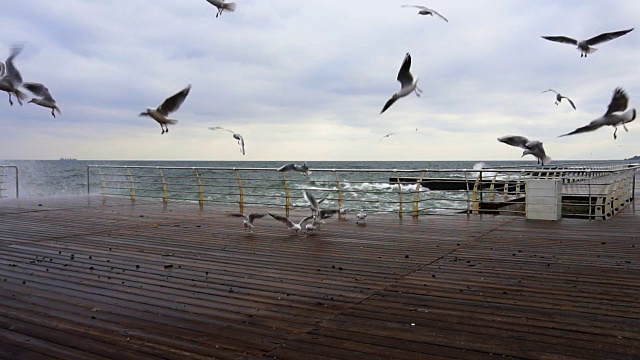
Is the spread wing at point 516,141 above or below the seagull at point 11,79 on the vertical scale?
below

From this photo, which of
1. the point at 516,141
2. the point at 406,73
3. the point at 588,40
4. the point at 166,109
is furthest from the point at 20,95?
the point at 588,40

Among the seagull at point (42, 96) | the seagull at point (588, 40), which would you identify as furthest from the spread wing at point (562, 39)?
the seagull at point (42, 96)

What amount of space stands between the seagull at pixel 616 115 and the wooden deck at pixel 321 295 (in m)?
1.30

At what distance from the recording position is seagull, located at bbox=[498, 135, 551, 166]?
4438mm

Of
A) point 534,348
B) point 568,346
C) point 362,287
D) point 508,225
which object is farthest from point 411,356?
point 508,225

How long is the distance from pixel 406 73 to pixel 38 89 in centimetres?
363

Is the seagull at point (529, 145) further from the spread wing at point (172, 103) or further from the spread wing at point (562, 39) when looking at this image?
the spread wing at point (172, 103)

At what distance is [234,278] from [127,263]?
1426 mm

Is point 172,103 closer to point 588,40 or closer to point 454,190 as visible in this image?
point 588,40

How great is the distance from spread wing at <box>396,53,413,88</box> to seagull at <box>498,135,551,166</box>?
0.97 meters

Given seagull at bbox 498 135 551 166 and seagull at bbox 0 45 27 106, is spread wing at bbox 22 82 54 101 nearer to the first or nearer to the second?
seagull at bbox 0 45 27 106

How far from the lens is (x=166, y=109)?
511cm

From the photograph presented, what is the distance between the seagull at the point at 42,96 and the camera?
4.93m

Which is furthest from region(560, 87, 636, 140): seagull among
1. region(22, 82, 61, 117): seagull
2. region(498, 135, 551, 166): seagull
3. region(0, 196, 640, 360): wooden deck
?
region(22, 82, 61, 117): seagull
